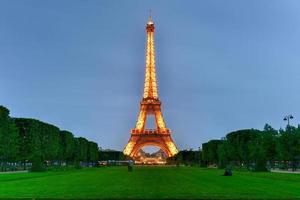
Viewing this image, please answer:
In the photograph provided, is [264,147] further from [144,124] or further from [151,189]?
[144,124]

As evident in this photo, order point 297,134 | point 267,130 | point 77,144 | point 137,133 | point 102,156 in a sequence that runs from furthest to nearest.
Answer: point 102,156
point 137,133
point 77,144
point 267,130
point 297,134

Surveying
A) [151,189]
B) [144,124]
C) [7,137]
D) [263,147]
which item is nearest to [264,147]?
[263,147]

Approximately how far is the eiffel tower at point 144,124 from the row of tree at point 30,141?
3538cm

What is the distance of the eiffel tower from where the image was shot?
13412cm

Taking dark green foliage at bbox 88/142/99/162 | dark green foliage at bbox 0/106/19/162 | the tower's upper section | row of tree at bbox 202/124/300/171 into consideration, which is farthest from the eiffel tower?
dark green foliage at bbox 0/106/19/162

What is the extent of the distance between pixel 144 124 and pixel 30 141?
63.3 m

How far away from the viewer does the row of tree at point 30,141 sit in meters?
67.2

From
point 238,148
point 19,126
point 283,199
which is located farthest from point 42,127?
point 283,199

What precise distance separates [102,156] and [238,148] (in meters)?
77.0

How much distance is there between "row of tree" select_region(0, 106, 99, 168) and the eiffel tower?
35.4 m

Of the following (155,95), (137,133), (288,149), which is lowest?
(288,149)

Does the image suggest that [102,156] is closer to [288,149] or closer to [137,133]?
[137,133]

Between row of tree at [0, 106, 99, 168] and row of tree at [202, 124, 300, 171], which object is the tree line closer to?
row of tree at [202, 124, 300, 171]

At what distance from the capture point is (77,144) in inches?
4094
